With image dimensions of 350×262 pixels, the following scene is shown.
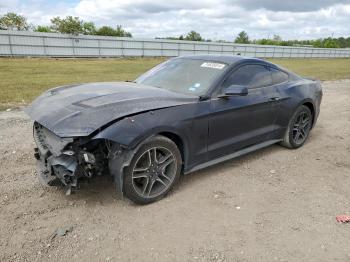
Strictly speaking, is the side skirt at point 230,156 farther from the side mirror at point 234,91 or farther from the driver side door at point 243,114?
the side mirror at point 234,91

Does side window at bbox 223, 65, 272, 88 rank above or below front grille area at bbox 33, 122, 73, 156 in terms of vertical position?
above

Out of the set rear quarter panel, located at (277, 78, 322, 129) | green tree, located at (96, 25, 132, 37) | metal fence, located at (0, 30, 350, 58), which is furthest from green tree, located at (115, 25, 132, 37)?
rear quarter panel, located at (277, 78, 322, 129)

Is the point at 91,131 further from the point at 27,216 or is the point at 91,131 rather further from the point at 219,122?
the point at 219,122

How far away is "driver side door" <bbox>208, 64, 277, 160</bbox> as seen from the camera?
412 centimetres

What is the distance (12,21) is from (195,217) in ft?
142

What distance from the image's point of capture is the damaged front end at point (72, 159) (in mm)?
3213

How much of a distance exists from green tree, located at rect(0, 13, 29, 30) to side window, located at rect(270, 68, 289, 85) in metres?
40.9

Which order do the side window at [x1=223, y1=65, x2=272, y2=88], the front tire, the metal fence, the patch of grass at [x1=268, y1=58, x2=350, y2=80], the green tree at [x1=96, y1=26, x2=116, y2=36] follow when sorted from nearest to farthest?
1. the front tire
2. the side window at [x1=223, y1=65, x2=272, y2=88]
3. the patch of grass at [x1=268, y1=58, x2=350, y2=80]
4. the metal fence
5. the green tree at [x1=96, y1=26, x2=116, y2=36]

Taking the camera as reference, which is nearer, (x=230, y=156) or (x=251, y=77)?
(x=230, y=156)

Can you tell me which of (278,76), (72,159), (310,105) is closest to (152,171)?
(72,159)

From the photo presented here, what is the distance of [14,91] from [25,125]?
4.24m

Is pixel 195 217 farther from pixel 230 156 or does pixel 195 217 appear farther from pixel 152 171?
pixel 230 156

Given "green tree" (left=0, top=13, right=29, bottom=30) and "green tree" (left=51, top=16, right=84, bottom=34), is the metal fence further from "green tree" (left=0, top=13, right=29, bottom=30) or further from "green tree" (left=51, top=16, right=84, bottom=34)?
"green tree" (left=0, top=13, right=29, bottom=30)

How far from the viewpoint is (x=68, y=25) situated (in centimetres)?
3316
